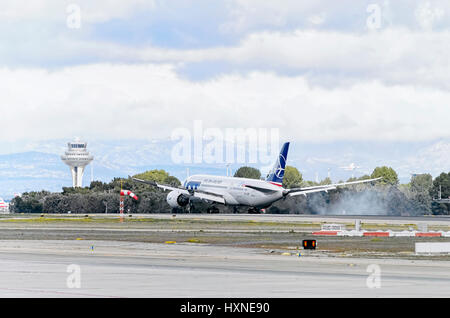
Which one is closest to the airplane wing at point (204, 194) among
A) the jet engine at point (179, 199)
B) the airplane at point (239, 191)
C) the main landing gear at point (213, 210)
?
the airplane at point (239, 191)

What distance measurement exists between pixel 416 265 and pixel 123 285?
1584 cm

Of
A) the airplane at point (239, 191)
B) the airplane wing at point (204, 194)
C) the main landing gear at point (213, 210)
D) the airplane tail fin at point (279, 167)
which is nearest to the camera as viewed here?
the airplane at point (239, 191)

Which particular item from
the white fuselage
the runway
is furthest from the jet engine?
the runway

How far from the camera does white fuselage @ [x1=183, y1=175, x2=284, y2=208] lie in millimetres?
125312

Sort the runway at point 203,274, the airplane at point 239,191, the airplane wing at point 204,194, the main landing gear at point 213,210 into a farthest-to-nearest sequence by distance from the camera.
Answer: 1. the main landing gear at point 213,210
2. the airplane wing at point 204,194
3. the airplane at point 239,191
4. the runway at point 203,274

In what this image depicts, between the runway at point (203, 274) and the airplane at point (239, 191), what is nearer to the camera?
the runway at point (203, 274)

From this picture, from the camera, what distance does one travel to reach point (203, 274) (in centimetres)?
3309

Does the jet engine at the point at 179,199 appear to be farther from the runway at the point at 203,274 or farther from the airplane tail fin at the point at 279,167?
the runway at the point at 203,274

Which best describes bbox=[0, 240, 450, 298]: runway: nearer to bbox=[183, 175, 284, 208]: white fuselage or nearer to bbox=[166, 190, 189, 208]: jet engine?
bbox=[183, 175, 284, 208]: white fuselage

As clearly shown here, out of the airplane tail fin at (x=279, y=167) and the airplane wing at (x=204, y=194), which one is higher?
the airplane tail fin at (x=279, y=167)

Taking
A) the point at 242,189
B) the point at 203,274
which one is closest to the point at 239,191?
the point at 242,189

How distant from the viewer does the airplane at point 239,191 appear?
413 ft

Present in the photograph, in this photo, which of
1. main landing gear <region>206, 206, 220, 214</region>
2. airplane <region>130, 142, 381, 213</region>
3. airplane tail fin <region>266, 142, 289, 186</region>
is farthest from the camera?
main landing gear <region>206, 206, 220, 214</region>

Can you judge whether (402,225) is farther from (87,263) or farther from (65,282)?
(65,282)
